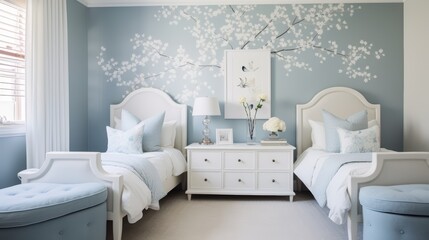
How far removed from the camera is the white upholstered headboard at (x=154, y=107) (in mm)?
4020

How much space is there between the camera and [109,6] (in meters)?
4.18

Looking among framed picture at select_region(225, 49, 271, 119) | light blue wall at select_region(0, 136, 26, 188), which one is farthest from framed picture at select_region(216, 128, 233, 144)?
light blue wall at select_region(0, 136, 26, 188)

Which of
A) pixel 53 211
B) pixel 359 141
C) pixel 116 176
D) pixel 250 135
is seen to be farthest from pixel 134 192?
pixel 359 141

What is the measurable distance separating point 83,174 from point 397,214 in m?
2.06

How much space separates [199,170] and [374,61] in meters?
2.50

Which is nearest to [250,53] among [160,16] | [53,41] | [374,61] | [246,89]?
[246,89]

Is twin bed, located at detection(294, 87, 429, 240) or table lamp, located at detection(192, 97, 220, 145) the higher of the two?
table lamp, located at detection(192, 97, 220, 145)

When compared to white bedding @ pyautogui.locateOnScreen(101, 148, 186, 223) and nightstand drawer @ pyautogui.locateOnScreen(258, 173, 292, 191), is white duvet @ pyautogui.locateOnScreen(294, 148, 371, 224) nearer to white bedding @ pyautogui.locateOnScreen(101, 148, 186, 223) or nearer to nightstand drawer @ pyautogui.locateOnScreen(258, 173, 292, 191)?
nightstand drawer @ pyautogui.locateOnScreen(258, 173, 292, 191)

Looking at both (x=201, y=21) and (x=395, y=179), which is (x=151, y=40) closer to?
(x=201, y=21)

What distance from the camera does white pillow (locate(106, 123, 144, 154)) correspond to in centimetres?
325

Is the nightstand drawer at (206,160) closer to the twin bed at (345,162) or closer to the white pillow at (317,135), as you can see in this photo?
the twin bed at (345,162)

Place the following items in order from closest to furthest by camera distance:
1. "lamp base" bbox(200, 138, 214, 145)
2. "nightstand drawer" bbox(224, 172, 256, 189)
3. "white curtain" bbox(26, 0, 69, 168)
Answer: "white curtain" bbox(26, 0, 69, 168) → "nightstand drawer" bbox(224, 172, 256, 189) → "lamp base" bbox(200, 138, 214, 145)

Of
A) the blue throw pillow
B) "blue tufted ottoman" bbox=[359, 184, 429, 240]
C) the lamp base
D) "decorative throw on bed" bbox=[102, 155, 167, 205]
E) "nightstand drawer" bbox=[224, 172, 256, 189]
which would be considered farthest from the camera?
the lamp base

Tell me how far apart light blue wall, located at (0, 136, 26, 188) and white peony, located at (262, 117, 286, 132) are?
2.51 meters
